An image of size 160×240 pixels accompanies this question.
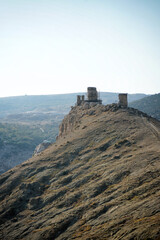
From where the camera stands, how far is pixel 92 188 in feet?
68.6

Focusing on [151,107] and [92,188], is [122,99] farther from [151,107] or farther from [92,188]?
[151,107]

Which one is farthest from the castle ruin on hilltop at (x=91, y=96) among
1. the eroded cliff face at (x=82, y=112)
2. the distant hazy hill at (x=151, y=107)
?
the distant hazy hill at (x=151, y=107)

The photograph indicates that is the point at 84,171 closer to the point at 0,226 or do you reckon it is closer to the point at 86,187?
the point at 86,187

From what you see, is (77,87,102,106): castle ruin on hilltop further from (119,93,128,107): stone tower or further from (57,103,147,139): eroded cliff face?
(119,93,128,107): stone tower

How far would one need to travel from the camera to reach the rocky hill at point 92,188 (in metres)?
15.2

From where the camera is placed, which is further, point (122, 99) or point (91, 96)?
point (91, 96)

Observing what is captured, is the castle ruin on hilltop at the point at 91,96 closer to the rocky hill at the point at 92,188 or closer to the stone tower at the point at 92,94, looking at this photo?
the stone tower at the point at 92,94

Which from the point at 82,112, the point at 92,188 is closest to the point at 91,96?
the point at 82,112

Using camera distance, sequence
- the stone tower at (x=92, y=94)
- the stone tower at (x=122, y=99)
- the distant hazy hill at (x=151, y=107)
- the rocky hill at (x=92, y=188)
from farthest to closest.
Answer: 1. the distant hazy hill at (x=151, y=107)
2. the stone tower at (x=92, y=94)
3. the stone tower at (x=122, y=99)
4. the rocky hill at (x=92, y=188)

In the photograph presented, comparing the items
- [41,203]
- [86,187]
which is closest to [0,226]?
[41,203]

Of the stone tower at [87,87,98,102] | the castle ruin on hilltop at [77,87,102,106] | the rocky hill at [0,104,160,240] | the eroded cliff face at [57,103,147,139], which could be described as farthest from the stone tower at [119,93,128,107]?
the stone tower at [87,87,98,102]

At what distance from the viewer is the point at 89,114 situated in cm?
4016

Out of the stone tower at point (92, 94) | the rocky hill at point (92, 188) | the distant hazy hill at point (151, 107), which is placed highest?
the stone tower at point (92, 94)

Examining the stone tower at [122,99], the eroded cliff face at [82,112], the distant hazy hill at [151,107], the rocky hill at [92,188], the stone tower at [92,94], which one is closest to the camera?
the rocky hill at [92,188]
